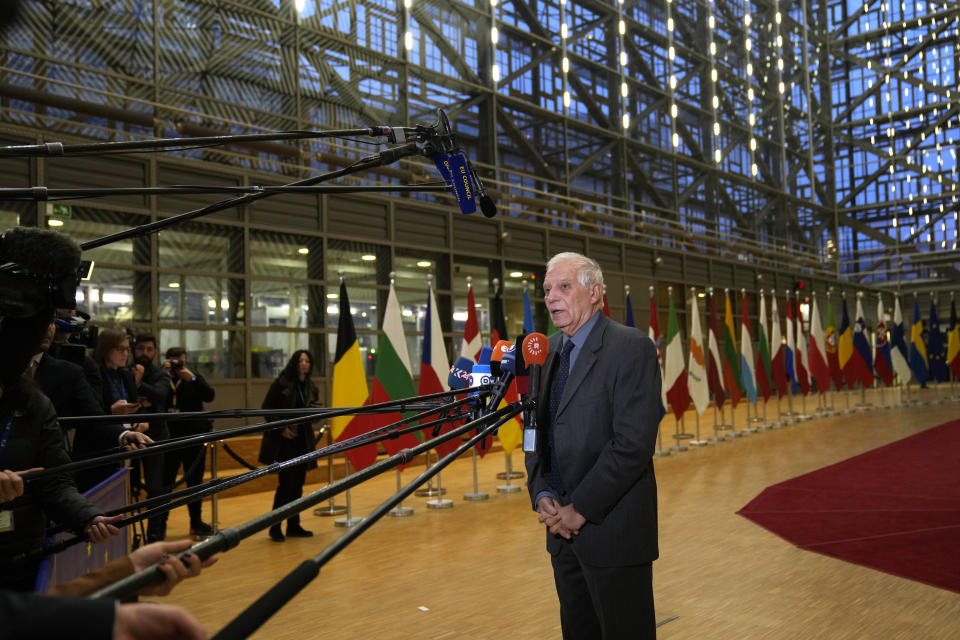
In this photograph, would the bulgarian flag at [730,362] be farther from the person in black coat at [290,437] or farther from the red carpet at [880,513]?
the person in black coat at [290,437]

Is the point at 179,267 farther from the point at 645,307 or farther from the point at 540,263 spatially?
the point at 645,307

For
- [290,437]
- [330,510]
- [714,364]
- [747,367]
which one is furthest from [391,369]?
[747,367]

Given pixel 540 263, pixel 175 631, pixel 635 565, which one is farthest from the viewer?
pixel 540 263

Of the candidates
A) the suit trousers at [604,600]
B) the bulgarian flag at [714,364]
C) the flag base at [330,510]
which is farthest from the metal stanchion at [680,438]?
the suit trousers at [604,600]

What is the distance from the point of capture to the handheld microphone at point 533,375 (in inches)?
93.6

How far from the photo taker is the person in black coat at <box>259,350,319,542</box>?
21.1ft

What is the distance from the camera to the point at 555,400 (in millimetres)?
2594

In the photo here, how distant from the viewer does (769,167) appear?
84.3 ft

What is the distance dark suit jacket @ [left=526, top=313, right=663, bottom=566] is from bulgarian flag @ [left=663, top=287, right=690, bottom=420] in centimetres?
963

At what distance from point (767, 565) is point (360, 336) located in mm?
8202

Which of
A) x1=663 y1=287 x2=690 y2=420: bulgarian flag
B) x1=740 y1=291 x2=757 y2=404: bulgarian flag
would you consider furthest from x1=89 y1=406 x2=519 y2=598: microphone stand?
x1=740 y1=291 x2=757 y2=404: bulgarian flag

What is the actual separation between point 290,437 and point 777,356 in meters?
10.9

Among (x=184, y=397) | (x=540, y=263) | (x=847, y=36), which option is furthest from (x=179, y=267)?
(x=847, y=36)

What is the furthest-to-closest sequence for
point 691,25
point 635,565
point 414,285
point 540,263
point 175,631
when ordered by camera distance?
point 691,25 < point 540,263 < point 414,285 < point 635,565 < point 175,631
